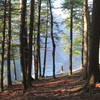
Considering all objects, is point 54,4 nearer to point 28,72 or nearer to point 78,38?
point 78,38

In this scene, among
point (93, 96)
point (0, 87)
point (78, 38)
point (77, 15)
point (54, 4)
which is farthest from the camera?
point (78, 38)

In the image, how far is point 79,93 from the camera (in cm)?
886

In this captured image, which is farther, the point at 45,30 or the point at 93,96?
the point at 45,30

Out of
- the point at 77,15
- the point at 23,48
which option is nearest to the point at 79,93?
the point at 23,48

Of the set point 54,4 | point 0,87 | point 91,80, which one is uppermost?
point 54,4

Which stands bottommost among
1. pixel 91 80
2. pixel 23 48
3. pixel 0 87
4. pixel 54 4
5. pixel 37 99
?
pixel 0 87

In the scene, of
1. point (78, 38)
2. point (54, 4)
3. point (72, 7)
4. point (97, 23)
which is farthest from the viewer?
point (78, 38)

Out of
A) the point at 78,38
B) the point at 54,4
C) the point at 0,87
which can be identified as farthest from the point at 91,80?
the point at 78,38

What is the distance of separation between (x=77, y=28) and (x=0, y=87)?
1440cm

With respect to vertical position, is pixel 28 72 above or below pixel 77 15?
below

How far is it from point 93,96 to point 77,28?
20432 millimetres

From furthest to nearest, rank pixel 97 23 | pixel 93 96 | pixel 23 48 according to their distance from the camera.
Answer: pixel 23 48
pixel 97 23
pixel 93 96

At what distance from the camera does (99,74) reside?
9.06 metres

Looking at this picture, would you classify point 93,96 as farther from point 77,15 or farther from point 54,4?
point 54,4
